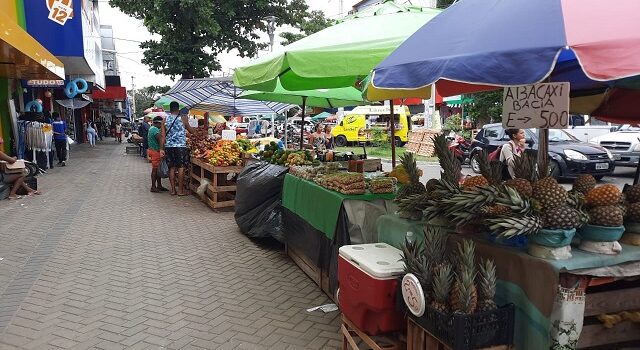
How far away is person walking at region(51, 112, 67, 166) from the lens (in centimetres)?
1571

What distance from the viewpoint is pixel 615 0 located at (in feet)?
8.09

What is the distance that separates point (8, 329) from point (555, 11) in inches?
190

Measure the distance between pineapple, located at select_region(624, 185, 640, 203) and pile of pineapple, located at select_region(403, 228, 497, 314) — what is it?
3.45 feet

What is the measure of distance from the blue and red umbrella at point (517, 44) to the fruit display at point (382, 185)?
1.57m

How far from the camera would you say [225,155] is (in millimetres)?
9141

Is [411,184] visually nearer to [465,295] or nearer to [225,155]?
[465,295]

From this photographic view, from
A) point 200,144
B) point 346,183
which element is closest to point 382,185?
point 346,183

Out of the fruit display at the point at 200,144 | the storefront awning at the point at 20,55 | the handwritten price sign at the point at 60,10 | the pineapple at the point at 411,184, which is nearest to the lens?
the pineapple at the point at 411,184

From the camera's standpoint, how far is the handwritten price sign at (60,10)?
12.9 metres

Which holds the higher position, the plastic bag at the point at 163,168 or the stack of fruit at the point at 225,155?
the stack of fruit at the point at 225,155

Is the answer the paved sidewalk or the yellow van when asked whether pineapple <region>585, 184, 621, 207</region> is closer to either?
the paved sidewalk

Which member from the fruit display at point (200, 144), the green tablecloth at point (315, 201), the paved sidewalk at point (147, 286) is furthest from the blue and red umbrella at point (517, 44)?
the fruit display at point (200, 144)

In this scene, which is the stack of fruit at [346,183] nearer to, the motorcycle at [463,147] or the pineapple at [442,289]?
the pineapple at [442,289]

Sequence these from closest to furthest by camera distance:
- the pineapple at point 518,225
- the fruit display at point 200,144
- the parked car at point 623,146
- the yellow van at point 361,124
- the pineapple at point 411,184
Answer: the pineapple at point 518,225
the pineapple at point 411,184
the fruit display at point 200,144
the parked car at point 623,146
the yellow van at point 361,124
